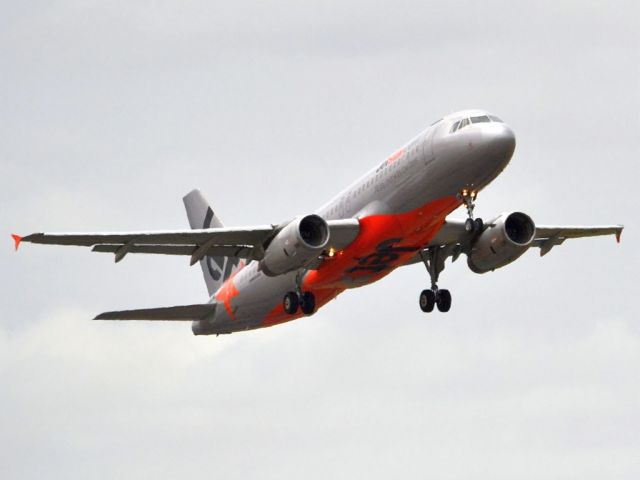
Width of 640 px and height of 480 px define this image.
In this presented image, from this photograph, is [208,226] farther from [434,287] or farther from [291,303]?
[434,287]

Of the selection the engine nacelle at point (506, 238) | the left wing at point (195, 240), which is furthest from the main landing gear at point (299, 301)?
the engine nacelle at point (506, 238)

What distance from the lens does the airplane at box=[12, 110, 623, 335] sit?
175ft

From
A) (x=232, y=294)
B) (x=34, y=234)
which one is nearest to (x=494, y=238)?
(x=232, y=294)

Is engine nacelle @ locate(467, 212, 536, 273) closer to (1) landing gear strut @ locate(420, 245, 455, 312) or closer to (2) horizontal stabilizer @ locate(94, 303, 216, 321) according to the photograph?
(1) landing gear strut @ locate(420, 245, 455, 312)

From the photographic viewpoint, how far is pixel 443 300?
6131 centimetres

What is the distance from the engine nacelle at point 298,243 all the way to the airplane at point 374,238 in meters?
0.04

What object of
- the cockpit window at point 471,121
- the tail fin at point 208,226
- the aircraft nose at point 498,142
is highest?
the tail fin at point 208,226

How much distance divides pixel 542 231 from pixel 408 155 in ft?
39.9

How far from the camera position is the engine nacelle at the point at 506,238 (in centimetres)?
5978

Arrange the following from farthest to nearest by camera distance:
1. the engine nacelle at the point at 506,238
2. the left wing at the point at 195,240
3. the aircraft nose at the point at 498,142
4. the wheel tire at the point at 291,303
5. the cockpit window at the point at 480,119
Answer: the wheel tire at the point at 291,303
the engine nacelle at the point at 506,238
the left wing at the point at 195,240
the cockpit window at the point at 480,119
the aircraft nose at the point at 498,142

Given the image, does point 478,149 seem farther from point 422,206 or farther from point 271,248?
point 271,248

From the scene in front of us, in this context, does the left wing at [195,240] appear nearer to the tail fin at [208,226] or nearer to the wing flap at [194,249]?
the wing flap at [194,249]

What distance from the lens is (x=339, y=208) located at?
5884 centimetres

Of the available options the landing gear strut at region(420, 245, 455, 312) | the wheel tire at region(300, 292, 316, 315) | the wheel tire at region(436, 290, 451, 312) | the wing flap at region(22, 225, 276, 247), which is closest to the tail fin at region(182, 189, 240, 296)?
the wheel tire at region(300, 292, 316, 315)
